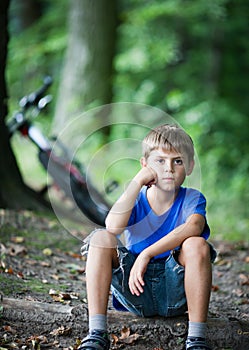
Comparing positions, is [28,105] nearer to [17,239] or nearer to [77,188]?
[77,188]

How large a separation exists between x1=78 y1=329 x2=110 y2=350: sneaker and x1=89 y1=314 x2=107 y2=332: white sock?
0.06 ft

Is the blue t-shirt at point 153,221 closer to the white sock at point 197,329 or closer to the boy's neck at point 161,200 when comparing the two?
the boy's neck at point 161,200

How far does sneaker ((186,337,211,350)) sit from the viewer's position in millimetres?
2943

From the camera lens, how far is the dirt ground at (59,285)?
3162 millimetres

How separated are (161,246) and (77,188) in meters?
3.18

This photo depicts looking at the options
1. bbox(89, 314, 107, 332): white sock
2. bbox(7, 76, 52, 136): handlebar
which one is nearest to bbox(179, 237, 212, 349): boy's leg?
bbox(89, 314, 107, 332): white sock

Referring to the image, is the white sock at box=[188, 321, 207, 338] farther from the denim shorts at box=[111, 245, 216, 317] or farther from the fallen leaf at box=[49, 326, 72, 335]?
the fallen leaf at box=[49, 326, 72, 335]

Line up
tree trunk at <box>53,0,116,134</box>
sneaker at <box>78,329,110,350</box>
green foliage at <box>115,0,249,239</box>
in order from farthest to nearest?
green foliage at <box>115,0,249,239</box>
tree trunk at <box>53,0,116,134</box>
sneaker at <box>78,329,110,350</box>

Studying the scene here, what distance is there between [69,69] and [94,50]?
0.60 metres

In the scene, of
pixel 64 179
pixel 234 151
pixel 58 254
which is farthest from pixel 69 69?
pixel 58 254

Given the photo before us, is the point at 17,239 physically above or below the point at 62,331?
above

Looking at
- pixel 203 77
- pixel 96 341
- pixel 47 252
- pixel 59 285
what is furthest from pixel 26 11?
pixel 96 341

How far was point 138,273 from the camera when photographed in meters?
2.99

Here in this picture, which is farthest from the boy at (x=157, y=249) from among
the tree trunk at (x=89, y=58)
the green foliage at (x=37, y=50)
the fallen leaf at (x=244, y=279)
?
the green foliage at (x=37, y=50)
